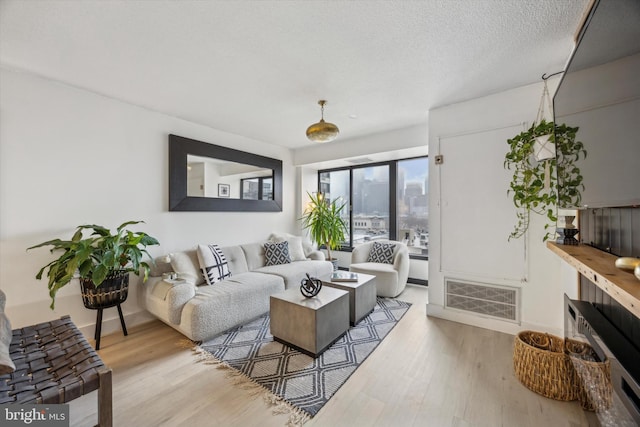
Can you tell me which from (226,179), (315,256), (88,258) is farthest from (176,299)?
(315,256)

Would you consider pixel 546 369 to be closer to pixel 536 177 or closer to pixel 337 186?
Answer: pixel 536 177

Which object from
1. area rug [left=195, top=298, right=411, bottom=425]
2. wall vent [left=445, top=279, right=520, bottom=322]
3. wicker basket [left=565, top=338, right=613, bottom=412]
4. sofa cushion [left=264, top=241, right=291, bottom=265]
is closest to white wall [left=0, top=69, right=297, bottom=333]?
sofa cushion [left=264, top=241, right=291, bottom=265]

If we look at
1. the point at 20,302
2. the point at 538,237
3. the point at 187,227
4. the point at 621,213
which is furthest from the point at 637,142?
the point at 20,302

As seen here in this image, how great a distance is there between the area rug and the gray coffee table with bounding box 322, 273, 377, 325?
0.37 feet

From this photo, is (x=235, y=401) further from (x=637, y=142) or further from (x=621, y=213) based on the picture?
(x=621, y=213)

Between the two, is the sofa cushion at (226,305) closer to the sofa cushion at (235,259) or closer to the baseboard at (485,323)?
the sofa cushion at (235,259)

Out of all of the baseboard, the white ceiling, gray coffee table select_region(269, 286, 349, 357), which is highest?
the white ceiling

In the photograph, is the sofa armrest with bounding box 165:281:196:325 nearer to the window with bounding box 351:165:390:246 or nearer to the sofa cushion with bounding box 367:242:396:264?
the sofa cushion with bounding box 367:242:396:264

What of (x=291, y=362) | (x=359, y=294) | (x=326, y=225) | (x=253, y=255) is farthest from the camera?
(x=326, y=225)

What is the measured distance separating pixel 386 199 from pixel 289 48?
3291 millimetres

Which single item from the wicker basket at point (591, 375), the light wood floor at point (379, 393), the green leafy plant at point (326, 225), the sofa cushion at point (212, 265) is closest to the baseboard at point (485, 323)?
the light wood floor at point (379, 393)

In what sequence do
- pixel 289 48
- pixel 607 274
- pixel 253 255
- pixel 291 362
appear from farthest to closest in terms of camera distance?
pixel 253 255, pixel 291 362, pixel 289 48, pixel 607 274

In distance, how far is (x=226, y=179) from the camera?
3.85 meters
